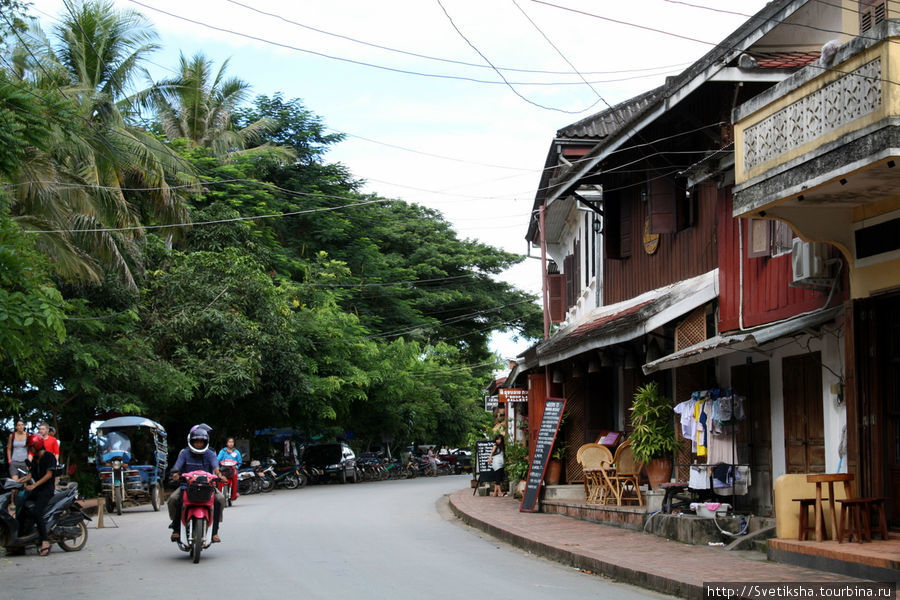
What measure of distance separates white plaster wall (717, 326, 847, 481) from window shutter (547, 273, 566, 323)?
11.8 m

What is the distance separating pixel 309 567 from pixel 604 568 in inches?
138

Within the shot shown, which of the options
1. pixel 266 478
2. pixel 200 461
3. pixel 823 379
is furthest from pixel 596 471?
pixel 266 478

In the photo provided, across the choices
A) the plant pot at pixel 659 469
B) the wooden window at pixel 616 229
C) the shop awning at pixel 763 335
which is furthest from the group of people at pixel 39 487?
the wooden window at pixel 616 229

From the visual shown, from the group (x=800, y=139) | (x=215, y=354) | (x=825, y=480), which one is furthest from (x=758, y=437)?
(x=215, y=354)

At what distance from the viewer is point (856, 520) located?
10375 millimetres

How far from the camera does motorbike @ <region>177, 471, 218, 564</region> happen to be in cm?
1231

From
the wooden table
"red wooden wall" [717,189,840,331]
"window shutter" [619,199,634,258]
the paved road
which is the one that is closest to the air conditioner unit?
"red wooden wall" [717,189,840,331]

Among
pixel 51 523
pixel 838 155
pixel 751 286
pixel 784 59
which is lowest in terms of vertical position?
pixel 51 523

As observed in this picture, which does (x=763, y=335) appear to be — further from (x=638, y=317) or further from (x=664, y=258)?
(x=664, y=258)

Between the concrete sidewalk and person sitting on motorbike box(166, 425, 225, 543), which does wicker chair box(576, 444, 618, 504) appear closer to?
the concrete sidewalk

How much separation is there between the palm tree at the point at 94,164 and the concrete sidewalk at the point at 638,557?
9.01m

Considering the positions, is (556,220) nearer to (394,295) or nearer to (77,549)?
(77,549)

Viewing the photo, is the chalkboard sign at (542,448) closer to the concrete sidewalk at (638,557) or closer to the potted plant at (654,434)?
the concrete sidewalk at (638,557)

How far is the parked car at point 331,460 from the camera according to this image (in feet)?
128
